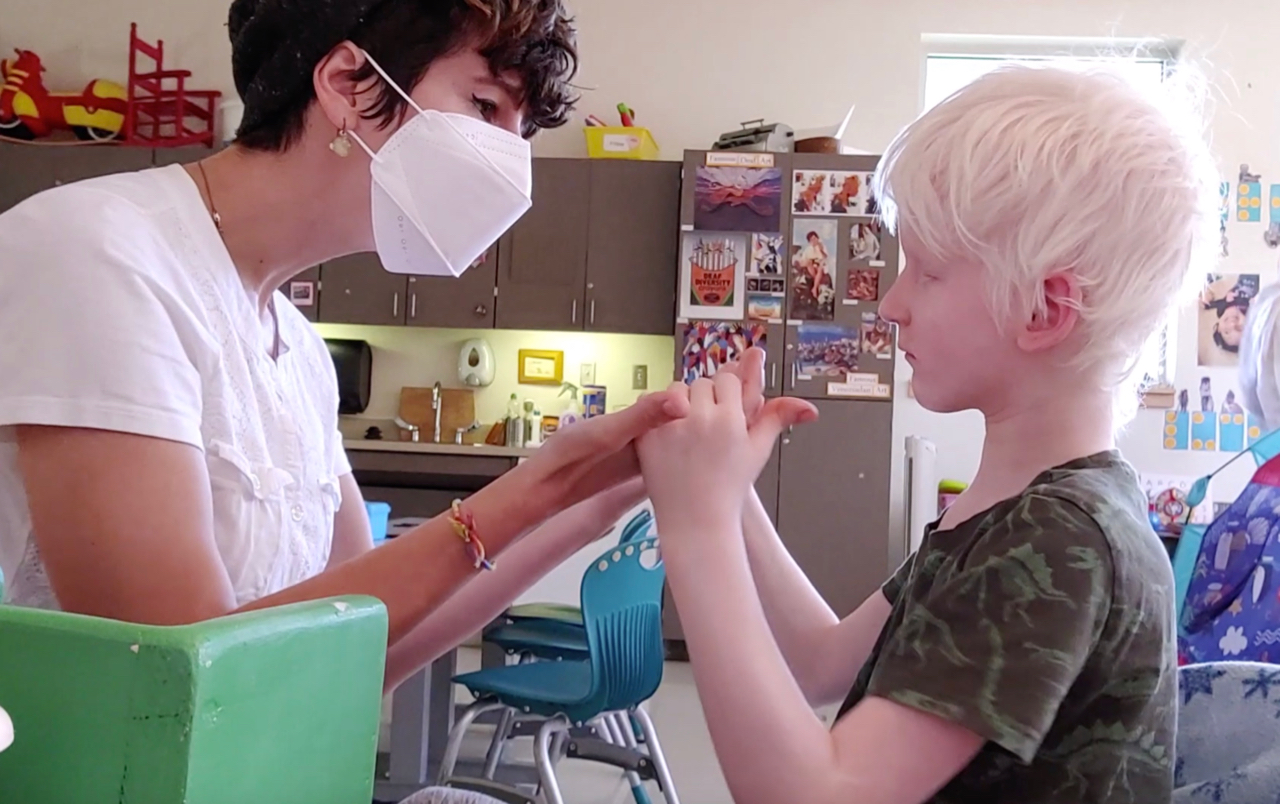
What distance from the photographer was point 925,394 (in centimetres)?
88

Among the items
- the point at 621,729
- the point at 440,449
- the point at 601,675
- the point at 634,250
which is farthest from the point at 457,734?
the point at 634,250

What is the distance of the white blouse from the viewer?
2.81ft

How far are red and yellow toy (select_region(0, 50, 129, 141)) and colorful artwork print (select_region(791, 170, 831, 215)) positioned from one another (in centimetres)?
323

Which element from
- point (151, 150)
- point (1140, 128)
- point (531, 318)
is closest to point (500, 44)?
point (1140, 128)

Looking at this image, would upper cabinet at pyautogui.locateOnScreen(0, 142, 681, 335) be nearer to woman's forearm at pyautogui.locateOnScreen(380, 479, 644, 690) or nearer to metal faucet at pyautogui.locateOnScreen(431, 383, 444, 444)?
metal faucet at pyautogui.locateOnScreen(431, 383, 444, 444)

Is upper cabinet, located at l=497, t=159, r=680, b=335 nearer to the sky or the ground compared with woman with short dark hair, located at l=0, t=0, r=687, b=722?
nearer to the sky

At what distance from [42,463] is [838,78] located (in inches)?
184

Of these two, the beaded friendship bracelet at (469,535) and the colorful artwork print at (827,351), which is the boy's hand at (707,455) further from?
the colorful artwork print at (827,351)

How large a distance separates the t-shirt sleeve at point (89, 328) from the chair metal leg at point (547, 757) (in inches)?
51.8

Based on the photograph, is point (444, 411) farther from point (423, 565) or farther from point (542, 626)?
point (423, 565)

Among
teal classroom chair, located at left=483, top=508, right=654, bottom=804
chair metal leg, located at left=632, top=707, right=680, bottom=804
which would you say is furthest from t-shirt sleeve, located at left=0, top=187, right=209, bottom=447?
teal classroom chair, located at left=483, top=508, right=654, bottom=804

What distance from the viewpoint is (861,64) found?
499 cm

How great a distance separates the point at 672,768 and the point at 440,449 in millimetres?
1990

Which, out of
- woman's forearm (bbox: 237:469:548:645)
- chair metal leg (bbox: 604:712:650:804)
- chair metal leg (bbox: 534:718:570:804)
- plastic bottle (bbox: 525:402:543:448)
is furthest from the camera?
plastic bottle (bbox: 525:402:543:448)
